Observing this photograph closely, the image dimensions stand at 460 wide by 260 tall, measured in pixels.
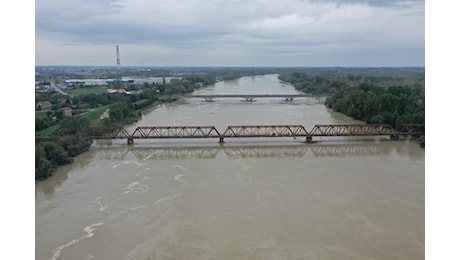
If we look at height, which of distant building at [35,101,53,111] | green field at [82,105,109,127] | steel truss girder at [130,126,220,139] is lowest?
steel truss girder at [130,126,220,139]

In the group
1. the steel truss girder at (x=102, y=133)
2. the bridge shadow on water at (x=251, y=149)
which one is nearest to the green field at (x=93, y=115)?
the steel truss girder at (x=102, y=133)

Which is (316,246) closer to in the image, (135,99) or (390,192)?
(390,192)

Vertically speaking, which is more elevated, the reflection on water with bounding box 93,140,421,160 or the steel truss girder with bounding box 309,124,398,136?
the steel truss girder with bounding box 309,124,398,136

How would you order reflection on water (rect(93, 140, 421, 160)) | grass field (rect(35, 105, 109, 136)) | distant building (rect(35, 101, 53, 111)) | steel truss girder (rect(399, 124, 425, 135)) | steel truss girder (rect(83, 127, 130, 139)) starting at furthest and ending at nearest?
1. distant building (rect(35, 101, 53, 111))
2. grass field (rect(35, 105, 109, 136))
3. steel truss girder (rect(399, 124, 425, 135))
4. steel truss girder (rect(83, 127, 130, 139))
5. reflection on water (rect(93, 140, 421, 160))

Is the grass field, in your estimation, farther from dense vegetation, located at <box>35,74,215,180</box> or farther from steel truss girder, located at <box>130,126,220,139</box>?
steel truss girder, located at <box>130,126,220,139</box>

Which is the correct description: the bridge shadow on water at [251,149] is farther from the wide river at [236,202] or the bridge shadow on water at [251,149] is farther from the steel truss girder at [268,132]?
the steel truss girder at [268,132]

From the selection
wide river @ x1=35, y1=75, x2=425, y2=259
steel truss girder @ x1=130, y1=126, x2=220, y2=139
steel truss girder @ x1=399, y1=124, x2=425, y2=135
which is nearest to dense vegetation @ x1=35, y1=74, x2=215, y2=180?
wide river @ x1=35, y1=75, x2=425, y2=259

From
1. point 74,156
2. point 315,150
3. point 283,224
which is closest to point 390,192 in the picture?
point 283,224

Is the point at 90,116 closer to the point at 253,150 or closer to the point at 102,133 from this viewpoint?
the point at 102,133
